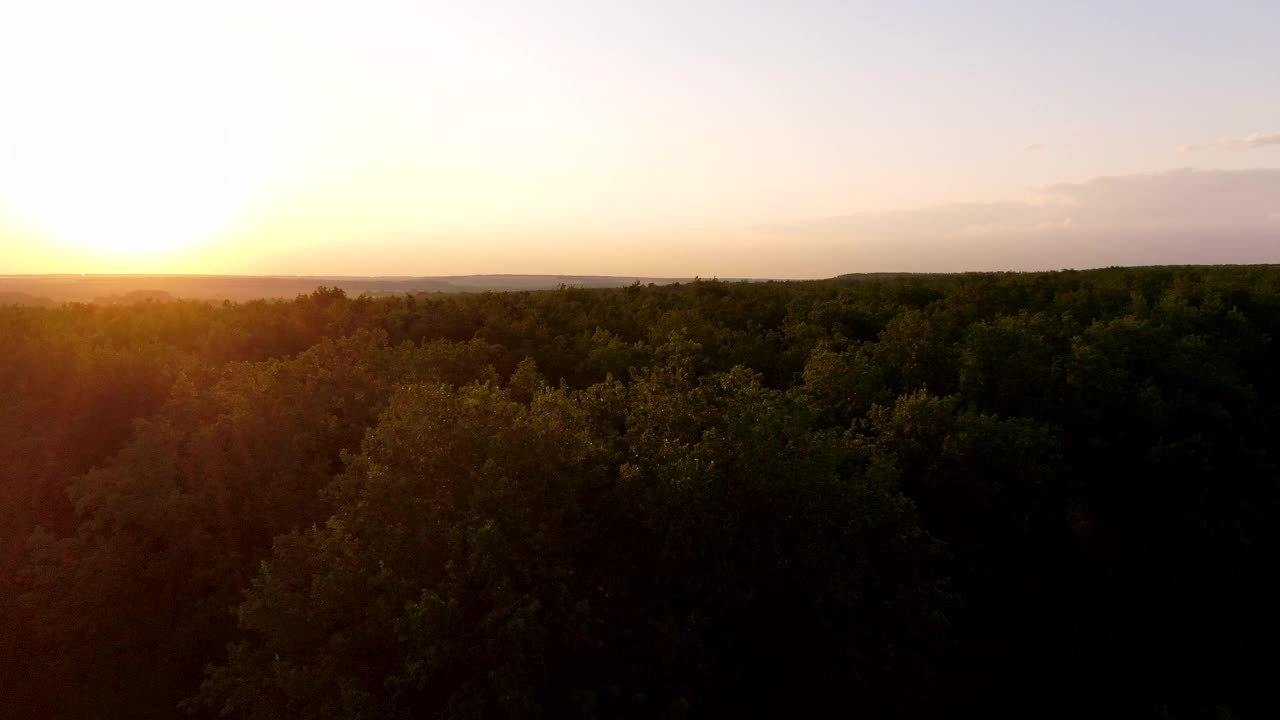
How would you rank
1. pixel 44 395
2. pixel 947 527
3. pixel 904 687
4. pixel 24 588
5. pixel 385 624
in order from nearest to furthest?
pixel 385 624, pixel 904 687, pixel 24 588, pixel 947 527, pixel 44 395

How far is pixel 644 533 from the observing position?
16578 mm

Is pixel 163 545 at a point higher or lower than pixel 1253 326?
lower

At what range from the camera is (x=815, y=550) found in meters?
17.1

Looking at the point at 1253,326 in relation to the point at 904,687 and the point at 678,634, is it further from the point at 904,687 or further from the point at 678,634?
the point at 678,634

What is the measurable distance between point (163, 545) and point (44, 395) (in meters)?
11.2

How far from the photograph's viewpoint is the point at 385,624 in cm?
1505

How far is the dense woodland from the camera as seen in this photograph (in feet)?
50.3

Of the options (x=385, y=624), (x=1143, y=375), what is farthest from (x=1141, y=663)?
(x=385, y=624)

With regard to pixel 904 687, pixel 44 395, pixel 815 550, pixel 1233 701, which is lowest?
pixel 1233 701

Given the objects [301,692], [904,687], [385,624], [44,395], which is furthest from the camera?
[44,395]

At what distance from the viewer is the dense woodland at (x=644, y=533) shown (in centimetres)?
1534

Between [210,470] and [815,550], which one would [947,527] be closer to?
[815,550]

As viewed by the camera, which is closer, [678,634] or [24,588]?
[678,634]

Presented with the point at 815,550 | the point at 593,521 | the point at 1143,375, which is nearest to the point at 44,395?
the point at 593,521
